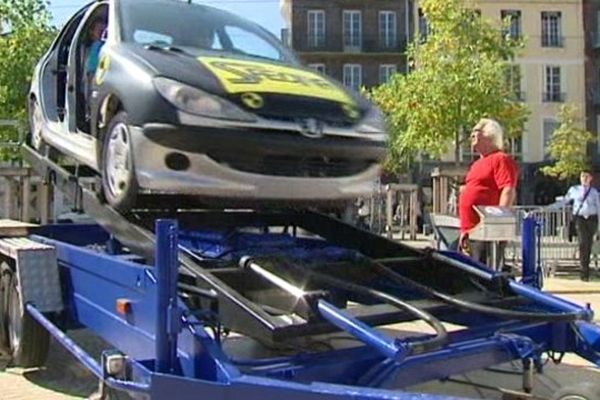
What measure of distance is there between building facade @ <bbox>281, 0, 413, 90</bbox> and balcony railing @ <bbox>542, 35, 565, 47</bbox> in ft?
27.7

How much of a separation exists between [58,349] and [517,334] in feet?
13.9

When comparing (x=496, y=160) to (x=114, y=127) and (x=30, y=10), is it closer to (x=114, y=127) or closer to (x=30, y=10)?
(x=114, y=127)

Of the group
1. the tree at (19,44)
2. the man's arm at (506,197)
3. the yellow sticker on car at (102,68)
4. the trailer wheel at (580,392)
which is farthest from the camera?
the tree at (19,44)

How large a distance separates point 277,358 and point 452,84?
2146cm

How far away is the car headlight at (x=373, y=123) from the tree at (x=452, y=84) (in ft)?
56.7

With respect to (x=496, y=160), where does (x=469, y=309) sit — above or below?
below

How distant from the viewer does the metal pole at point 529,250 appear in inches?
207

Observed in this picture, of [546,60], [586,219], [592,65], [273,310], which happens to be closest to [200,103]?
[273,310]

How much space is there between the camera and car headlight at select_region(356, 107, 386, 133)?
5512 mm

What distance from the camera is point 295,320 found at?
4043mm

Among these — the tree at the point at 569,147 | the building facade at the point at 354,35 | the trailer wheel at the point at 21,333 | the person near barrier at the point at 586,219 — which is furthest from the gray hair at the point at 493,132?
the building facade at the point at 354,35

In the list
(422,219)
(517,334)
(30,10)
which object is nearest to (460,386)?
(517,334)

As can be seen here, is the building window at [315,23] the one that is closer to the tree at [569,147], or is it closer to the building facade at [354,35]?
the building facade at [354,35]

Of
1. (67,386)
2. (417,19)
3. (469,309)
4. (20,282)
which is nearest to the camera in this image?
(469,309)
